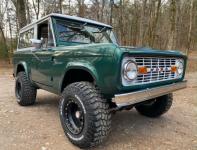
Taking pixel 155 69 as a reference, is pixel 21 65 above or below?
below

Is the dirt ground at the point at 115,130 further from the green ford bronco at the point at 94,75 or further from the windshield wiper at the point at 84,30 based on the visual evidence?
the windshield wiper at the point at 84,30

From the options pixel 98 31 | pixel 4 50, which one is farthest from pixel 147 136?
pixel 4 50

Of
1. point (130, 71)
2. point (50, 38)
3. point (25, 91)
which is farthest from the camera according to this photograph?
point (25, 91)

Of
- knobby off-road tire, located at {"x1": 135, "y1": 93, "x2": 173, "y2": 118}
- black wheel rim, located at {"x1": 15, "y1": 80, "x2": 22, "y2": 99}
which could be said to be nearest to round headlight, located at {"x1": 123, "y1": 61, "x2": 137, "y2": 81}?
knobby off-road tire, located at {"x1": 135, "y1": 93, "x2": 173, "y2": 118}

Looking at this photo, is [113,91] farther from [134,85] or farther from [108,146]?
[108,146]

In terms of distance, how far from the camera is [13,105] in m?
6.38

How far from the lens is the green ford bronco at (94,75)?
3414mm

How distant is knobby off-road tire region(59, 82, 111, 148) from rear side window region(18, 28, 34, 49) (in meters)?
2.68

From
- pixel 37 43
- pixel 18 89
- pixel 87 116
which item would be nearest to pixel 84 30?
pixel 37 43

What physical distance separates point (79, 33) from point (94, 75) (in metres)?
1.83

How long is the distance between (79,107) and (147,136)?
1357 millimetres

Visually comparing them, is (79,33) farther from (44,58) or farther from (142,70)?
(142,70)

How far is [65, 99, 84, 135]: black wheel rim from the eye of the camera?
3874 millimetres

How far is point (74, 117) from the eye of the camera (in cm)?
411
